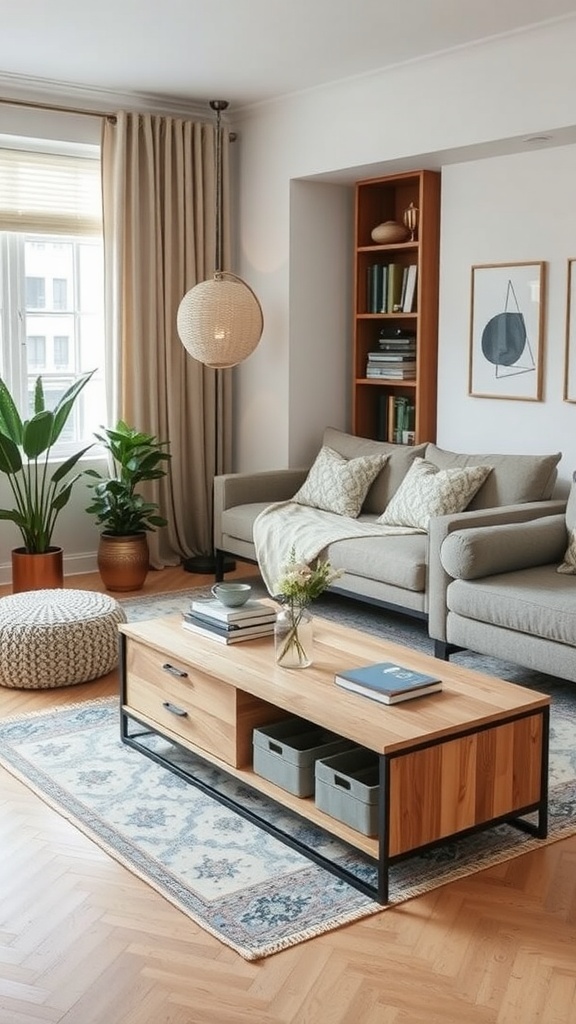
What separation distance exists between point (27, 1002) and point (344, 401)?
15.3 feet

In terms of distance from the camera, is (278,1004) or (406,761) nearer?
(278,1004)

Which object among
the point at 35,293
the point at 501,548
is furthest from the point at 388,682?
the point at 35,293

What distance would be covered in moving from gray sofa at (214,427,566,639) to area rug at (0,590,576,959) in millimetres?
933

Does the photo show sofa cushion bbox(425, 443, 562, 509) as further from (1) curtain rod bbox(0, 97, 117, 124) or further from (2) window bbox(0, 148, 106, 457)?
(1) curtain rod bbox(0, 97, 117, 124)

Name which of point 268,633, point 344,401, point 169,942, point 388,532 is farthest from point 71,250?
point 169,942

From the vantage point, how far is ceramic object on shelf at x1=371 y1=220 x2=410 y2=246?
606 cm

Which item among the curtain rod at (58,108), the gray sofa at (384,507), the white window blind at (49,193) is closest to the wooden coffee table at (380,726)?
the gray sofa at (384,507)

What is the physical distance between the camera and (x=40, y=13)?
4.63 metres

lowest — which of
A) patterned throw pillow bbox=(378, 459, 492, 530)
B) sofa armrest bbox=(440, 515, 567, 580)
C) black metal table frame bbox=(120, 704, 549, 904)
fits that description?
black metal table frame bbox=(120, 704, 549, 904)

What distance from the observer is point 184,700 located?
11.5ft

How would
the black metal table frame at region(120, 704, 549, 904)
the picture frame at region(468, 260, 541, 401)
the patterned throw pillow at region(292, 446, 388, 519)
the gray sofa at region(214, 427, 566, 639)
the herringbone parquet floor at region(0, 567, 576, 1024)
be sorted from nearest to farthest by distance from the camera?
the herringbone parquet floor at region(0, 567, 576, 1024)
the black metal table frame at region(120, 704, 549, 904)
the gray sofa at region(214, 427, 566, 639)
the picture frame at region(468, 260, 541, 401)
the patterned throw pillow at region(292, 446, 388, 519)

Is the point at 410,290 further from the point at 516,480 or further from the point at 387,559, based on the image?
the point at 387,559

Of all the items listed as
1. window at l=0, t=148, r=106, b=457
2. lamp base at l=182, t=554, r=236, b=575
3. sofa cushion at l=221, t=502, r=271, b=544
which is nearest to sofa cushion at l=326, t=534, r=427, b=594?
sofa cushion at l=221, t=502, r=271, b=544

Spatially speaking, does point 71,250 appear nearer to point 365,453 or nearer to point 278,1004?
point 365,453
